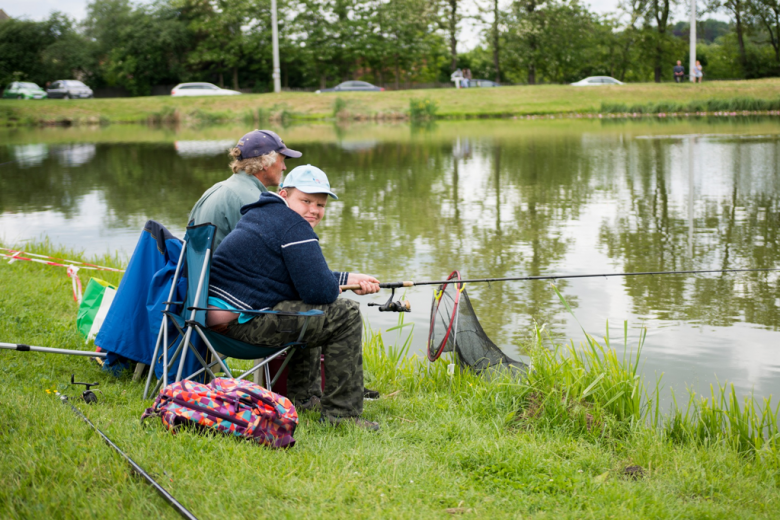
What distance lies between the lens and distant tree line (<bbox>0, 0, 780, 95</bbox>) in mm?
53375

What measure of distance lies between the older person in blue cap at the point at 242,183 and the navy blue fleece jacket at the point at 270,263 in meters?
0.57

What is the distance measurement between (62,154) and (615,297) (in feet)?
66.2

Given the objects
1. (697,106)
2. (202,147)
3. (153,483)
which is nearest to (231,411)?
(153,483)

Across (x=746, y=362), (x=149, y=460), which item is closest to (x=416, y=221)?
(x=746, y=362)

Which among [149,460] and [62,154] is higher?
[62,154]

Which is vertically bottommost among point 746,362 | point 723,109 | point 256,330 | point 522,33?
point 746,362

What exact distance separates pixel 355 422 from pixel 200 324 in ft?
2.83

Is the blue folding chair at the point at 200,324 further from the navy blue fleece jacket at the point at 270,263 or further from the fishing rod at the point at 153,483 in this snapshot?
the fishing rod at the point at 153,483

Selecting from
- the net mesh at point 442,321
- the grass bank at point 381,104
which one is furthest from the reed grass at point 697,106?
the net mesh at point 442,321

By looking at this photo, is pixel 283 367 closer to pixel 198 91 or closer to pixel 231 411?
pixel 231 411

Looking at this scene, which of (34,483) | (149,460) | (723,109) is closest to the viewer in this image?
(34,483)

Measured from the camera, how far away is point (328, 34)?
54.3 m

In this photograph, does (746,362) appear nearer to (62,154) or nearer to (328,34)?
(62,154)

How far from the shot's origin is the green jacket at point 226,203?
169 inches
